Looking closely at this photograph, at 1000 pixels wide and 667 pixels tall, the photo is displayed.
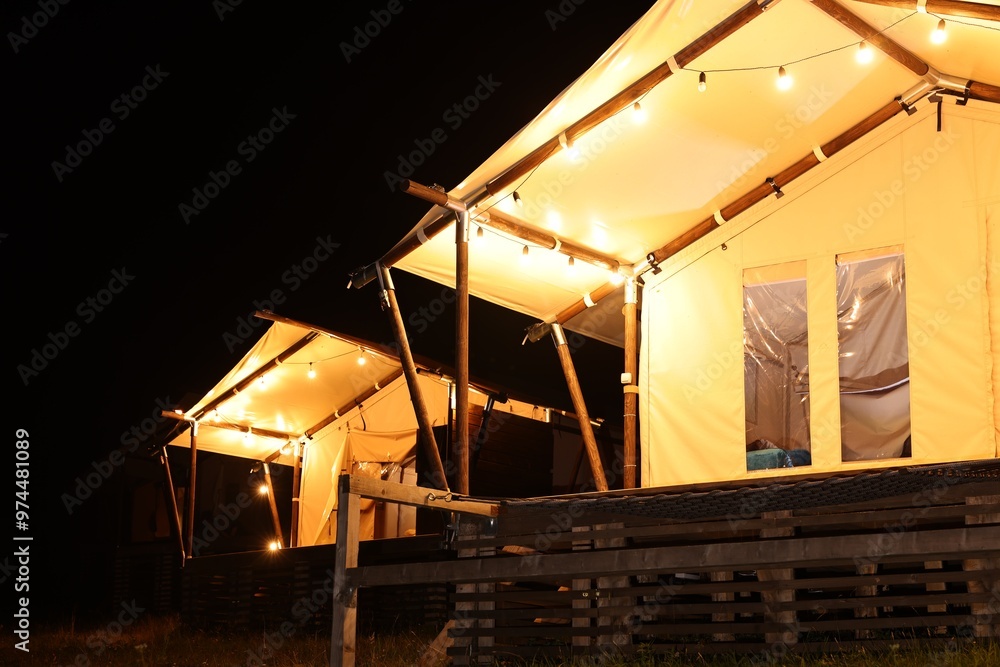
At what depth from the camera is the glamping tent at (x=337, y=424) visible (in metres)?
11.1

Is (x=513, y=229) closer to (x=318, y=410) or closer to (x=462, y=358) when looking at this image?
(x=462, y=358)

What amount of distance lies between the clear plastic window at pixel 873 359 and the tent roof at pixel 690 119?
1.01 metres

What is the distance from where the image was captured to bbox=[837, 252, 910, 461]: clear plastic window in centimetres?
675

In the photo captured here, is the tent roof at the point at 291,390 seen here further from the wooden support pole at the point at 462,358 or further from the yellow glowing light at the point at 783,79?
the yellow glowing light at the point at 783,79

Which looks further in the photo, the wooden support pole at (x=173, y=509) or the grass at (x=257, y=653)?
the wooden support pole at (x=173, y=509)

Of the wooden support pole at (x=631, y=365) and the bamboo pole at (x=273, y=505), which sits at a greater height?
the wooden support pole at (x=631, y=365)

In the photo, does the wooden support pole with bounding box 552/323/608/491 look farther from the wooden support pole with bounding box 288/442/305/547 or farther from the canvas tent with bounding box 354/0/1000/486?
the wooden support pole with bounding box 288/442/305/547

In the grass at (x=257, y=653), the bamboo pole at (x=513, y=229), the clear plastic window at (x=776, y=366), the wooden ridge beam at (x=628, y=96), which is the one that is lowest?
the grass at (x=257, y=653)

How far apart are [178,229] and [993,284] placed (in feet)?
68.6

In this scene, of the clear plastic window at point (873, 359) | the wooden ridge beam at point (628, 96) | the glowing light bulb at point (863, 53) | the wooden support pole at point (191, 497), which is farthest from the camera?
the wooden support pole at point (191, 497)

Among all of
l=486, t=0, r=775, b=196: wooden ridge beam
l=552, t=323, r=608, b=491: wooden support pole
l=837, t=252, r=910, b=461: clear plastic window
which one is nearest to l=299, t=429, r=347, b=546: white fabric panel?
l=552, t=323, r=608, b=491: wooden support pole

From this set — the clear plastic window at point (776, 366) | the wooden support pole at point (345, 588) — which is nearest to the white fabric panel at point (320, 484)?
the clear plastic window at point (776, 366)

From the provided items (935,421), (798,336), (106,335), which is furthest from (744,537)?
(106,335)

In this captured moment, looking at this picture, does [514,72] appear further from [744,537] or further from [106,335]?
[744,537]
